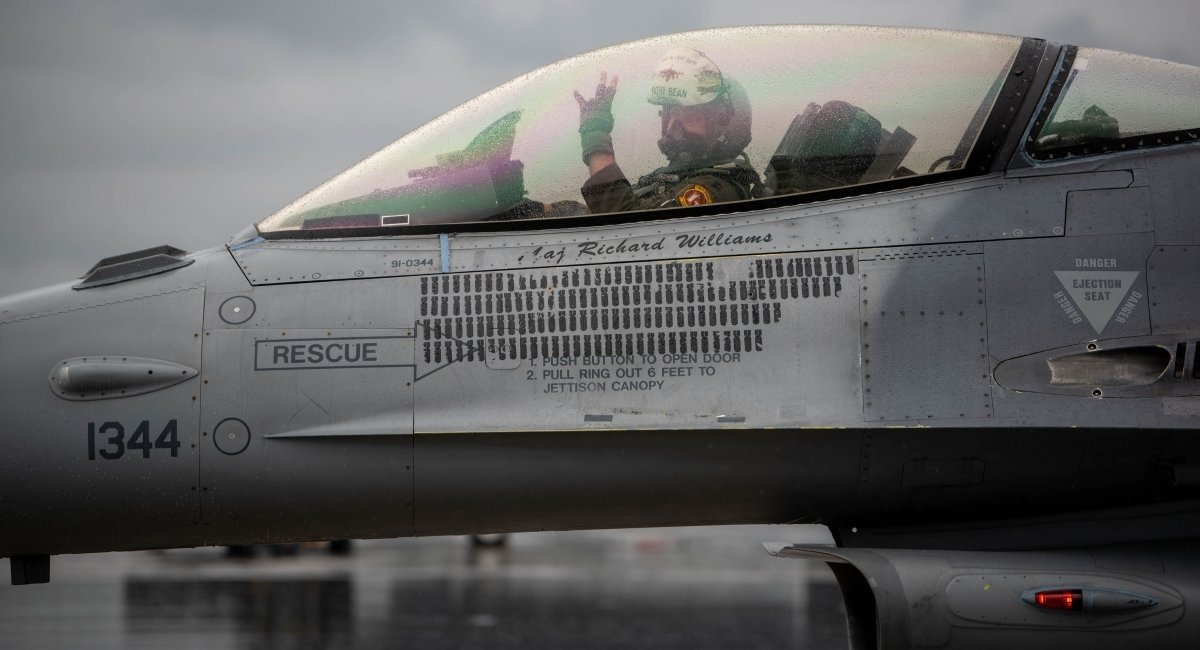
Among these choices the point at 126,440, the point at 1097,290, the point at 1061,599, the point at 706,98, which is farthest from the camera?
the point at 706,98

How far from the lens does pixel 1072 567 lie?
4.61 m

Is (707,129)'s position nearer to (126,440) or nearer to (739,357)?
(739,357)

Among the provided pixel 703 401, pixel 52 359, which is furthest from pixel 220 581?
pixel 703 401

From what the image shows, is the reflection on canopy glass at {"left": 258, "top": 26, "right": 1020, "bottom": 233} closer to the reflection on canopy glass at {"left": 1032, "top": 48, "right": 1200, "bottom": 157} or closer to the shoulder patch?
the shoulder patch

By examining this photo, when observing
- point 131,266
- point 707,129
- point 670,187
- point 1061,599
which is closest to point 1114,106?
point 707,129

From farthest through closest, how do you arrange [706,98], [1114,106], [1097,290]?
[706,98], [1114,106], [1097,290]

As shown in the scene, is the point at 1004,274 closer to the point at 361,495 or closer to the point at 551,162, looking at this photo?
the point at 551,162

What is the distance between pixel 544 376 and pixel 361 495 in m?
0.97

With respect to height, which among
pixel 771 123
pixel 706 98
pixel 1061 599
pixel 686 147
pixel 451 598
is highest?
pixel 706 98

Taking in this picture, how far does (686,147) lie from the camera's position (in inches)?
202

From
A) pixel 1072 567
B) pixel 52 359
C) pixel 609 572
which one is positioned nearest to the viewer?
pixel 1072 567

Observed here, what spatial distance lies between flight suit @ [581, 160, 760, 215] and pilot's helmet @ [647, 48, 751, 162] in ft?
0.26

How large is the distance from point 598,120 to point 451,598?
8.70 metres

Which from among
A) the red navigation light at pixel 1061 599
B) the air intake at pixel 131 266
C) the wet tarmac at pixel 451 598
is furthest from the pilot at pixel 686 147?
the wet tarmac at pixel 451 598
